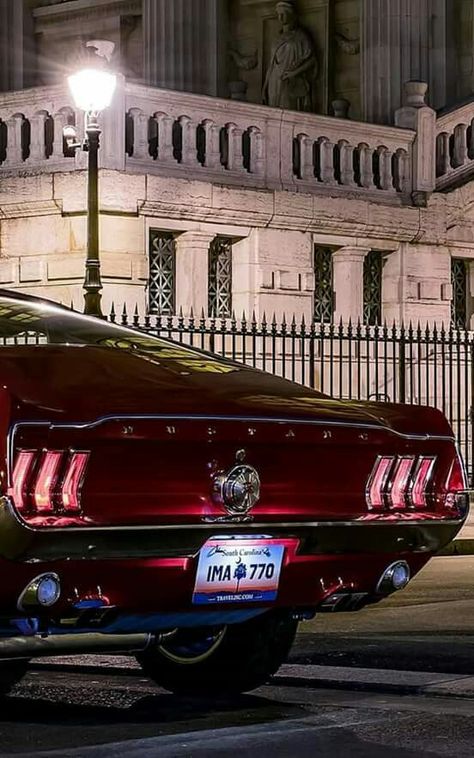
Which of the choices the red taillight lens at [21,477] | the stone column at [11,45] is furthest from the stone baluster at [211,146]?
the red taillight lens at [21,477]

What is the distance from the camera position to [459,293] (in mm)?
30469

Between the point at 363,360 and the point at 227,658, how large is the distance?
740 inches

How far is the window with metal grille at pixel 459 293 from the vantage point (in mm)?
30266

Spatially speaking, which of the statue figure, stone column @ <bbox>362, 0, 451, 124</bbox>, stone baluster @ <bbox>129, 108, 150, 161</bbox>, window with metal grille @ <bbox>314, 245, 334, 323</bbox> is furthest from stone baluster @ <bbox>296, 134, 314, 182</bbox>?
the statue figure

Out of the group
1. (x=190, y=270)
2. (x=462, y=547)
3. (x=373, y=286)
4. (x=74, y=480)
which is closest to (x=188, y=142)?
(x=190, y=270)

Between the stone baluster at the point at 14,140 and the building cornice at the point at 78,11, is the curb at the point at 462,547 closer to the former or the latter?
the stone baluster at the point at 14,140

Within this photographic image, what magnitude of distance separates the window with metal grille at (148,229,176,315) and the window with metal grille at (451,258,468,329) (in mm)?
5376

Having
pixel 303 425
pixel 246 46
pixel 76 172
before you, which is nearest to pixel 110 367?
pixel 303 425

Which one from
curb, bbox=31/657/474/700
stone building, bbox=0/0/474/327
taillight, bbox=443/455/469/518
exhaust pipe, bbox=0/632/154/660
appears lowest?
curb, bbox=31/657/474/700

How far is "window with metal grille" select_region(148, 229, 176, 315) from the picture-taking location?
85.1ft

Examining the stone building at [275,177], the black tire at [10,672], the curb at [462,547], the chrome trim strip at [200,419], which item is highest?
the stone building at [275,177]

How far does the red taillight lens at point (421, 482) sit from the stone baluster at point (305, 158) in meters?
19.3

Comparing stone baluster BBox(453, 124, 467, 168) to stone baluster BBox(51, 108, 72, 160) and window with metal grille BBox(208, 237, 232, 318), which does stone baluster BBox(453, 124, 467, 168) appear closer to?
window with metal grille BBox(208, 237, 232, 318)

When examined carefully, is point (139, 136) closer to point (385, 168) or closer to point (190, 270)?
point (190, 270)
